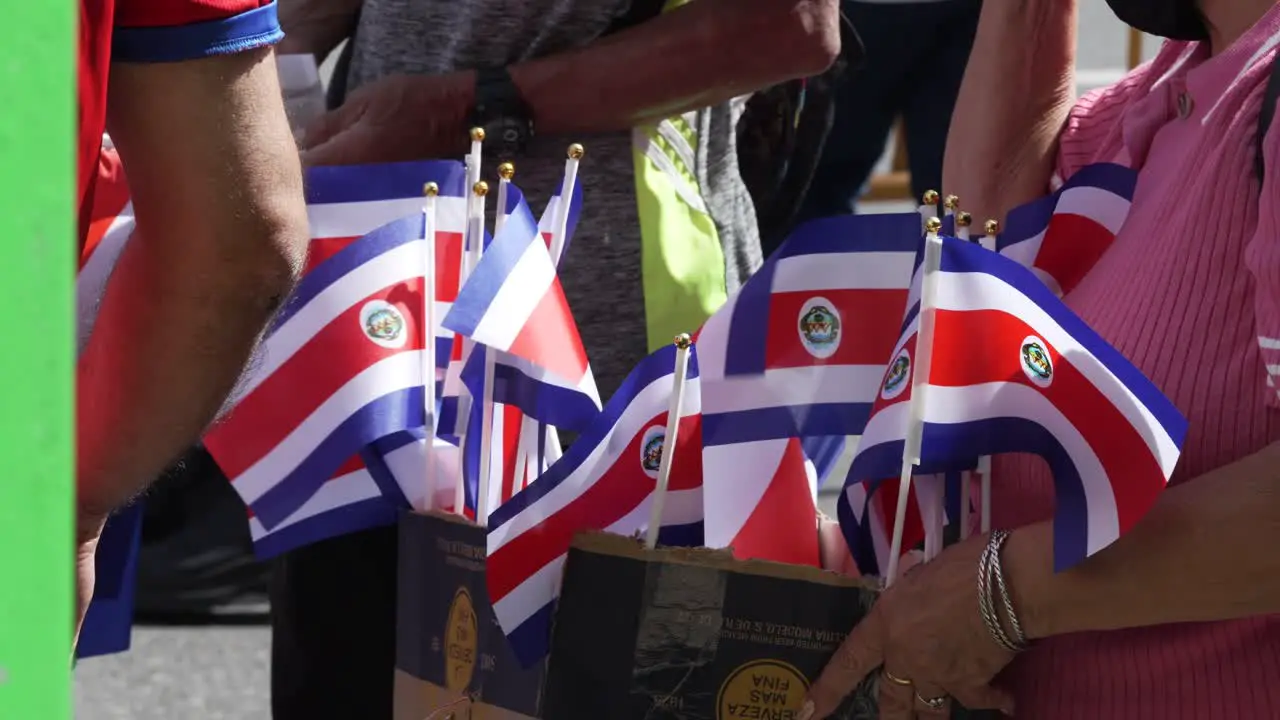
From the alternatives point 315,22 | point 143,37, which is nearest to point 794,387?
point 143,37

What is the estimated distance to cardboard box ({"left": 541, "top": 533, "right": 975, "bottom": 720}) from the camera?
143 cm

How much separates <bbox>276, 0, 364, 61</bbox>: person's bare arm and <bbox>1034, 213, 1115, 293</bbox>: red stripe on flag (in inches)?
42.1

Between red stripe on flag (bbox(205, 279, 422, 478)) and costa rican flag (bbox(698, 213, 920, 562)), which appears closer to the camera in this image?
costa rican flag (bbox(698, 213, 920, 562))

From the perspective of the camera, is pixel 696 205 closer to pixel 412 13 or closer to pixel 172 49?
pixel 412 13

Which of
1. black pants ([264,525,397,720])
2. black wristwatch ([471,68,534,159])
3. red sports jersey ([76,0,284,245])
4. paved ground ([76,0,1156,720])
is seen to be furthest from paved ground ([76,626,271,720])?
red sports jersey ([76,0,284,245])

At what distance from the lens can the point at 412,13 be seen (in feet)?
6.73

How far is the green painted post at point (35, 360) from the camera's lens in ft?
1.58

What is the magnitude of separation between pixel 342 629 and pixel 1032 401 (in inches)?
38.4

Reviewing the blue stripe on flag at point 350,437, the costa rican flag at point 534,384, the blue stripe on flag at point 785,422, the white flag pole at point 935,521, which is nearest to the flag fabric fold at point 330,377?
the blue stripe on flag at point 350,437

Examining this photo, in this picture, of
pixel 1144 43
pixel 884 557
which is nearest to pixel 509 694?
pixel 884 557

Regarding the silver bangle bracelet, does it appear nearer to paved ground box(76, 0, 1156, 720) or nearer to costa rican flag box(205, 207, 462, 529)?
costa rican flag box(205, 207, 462, 529)

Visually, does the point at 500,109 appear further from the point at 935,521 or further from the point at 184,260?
the point at 935,521

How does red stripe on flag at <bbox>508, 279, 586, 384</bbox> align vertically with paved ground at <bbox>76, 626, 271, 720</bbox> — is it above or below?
above

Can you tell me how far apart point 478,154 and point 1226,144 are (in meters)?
0.81
